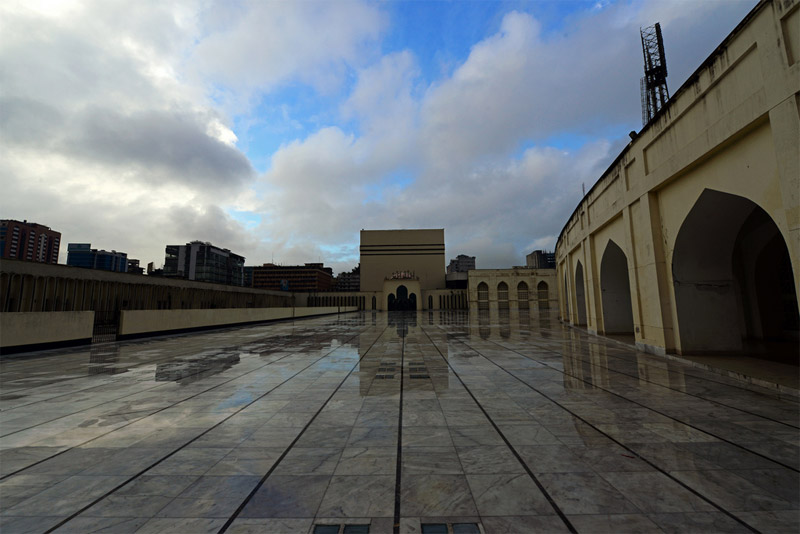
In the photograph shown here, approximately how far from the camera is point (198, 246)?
116438 millimetres

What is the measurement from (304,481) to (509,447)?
95.4 inches

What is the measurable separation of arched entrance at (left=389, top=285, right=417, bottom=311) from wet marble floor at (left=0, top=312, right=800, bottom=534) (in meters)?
58.5

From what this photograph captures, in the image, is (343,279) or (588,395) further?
(343,279)

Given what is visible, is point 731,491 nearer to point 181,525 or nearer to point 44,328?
point 181,525

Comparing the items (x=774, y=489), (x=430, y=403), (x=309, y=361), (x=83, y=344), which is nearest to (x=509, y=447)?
(x=430, y=403)

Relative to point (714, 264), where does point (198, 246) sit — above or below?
above

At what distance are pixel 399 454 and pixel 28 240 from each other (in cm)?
16297

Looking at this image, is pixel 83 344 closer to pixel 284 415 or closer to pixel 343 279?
pixel 284 415

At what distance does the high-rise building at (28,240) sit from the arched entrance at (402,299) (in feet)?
372

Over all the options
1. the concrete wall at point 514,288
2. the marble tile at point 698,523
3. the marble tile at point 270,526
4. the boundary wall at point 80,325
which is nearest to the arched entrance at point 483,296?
the concrete wall at point 514,288

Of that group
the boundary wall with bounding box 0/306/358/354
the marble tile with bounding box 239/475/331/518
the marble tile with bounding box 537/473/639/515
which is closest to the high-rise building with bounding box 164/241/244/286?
the boundary wall with bounding box 0/306/358/354

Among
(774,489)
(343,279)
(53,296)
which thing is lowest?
(774,489)

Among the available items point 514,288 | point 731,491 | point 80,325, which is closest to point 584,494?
point 731,491

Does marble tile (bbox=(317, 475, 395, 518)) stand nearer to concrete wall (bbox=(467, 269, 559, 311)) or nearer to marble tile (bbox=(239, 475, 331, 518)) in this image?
marble tile (bbox=(239, 475, 331, 518))
